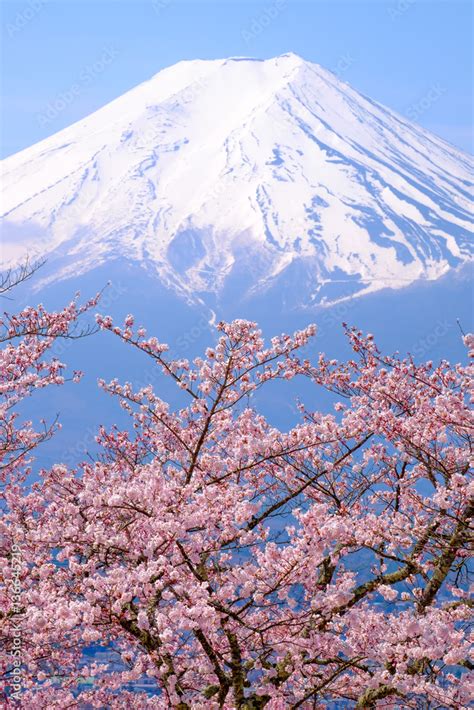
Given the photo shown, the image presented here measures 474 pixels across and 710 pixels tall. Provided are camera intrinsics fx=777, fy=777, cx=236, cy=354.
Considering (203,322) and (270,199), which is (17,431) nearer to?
(203,322)

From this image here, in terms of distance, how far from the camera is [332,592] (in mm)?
5559

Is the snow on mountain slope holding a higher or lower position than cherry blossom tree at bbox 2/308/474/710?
higher

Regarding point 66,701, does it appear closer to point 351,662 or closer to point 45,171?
point 351,662

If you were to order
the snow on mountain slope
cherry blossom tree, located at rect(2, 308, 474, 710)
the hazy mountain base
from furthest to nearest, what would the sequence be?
the snow on mountain slope
the hazy mountain base
cherry blossom tree, located at rect(2, 308, 474, 710)

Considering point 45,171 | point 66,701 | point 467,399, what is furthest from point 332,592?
point 45,171

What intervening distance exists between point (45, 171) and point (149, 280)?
39.6 metres

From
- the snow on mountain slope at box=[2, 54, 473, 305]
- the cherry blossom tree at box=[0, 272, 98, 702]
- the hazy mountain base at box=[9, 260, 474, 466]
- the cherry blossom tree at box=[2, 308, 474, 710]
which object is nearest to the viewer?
the cherry blossom tree at box=[2, 308, 474, 710]

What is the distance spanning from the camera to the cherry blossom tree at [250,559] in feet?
17.0

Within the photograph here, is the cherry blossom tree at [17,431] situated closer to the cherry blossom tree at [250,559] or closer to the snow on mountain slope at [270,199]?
the cherry blossom tree at [250,559]

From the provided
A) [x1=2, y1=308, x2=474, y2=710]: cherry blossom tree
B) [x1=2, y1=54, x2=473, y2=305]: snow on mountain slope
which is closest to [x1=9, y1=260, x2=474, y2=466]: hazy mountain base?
[x1=2, y1=54, x2=473, y2=305]: snow on mountain slope

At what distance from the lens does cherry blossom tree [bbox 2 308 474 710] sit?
17.0ft

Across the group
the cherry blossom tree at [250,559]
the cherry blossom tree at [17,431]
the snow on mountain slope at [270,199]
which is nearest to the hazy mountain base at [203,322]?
the snow on mountain slope at [270,199]

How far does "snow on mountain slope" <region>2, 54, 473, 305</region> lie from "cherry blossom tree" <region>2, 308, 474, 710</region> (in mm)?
176987

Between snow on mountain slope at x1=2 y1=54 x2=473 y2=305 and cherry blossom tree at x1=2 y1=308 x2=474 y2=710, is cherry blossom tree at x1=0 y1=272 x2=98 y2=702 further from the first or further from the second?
snow on mountain slope at x1=2 y1=54 x2=473 y2=305
